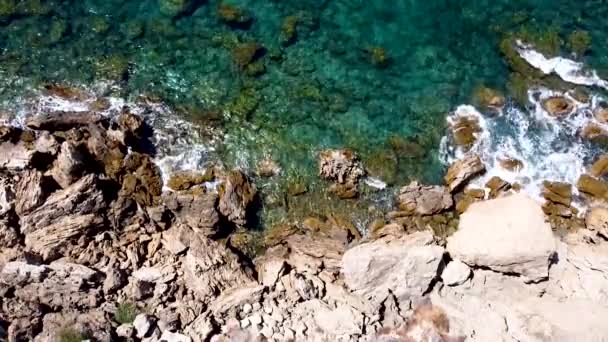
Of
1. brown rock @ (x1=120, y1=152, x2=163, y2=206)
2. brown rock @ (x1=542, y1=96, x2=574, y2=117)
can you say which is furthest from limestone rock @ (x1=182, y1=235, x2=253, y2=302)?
brown rock @ (x1=542, y1=96, x2=574, y2=117)

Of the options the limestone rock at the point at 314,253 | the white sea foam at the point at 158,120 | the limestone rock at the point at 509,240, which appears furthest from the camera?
the white sea foam at the point at 158,120

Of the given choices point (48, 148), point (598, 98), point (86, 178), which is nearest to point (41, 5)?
point (48, 148)

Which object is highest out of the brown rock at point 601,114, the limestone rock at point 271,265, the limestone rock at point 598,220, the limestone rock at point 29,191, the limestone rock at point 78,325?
the limestone rock at point 29,191

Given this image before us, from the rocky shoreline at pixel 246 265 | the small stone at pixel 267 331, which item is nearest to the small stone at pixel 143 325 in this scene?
the rocky shoreline at pixel 246 265

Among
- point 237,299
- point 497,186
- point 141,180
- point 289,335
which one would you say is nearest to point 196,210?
point 141,180

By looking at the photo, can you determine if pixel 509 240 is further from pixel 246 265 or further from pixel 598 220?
pixel 246 265

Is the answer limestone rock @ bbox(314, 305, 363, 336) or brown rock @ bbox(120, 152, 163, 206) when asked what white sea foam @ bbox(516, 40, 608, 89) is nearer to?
limestone rock @ bbox(314, 305, 363, 336)

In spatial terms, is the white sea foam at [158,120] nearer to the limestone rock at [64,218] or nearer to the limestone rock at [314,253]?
the limestone rock at [64,218]
